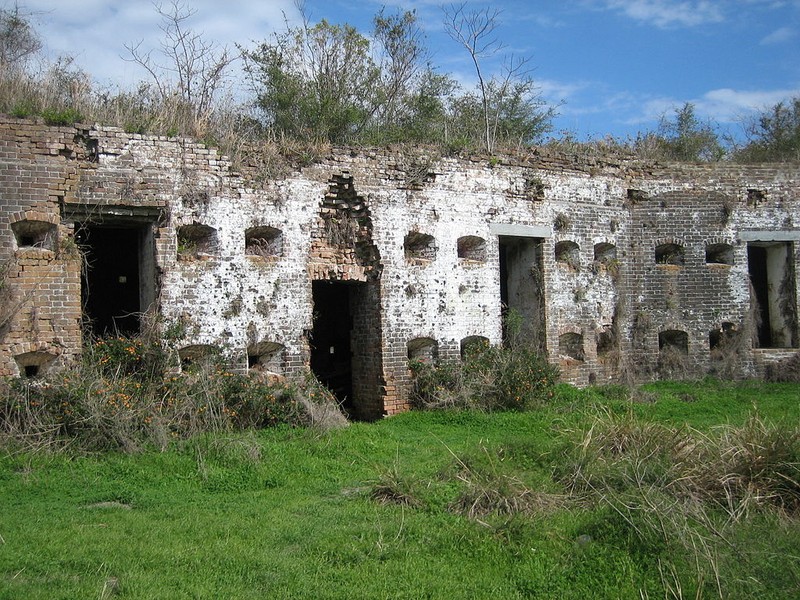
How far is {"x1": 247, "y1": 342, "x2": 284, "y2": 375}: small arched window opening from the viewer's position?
12.7 meters

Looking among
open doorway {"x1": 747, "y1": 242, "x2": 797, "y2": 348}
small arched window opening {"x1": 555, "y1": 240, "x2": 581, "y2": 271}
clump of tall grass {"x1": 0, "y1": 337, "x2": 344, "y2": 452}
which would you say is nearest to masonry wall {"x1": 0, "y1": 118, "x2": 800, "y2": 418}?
small arched window opening {"x1": 555, "y1": 240, "x2": 581, "y2": 271}

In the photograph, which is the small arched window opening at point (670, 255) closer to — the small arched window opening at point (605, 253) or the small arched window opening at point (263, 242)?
the small arched window opening at point (605, 253)

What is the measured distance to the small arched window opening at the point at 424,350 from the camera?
14305 millimetres

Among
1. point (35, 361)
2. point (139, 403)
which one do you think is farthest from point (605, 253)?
point (35, 361)

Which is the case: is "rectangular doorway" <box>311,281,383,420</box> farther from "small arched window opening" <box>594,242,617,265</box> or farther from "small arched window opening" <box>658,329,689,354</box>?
"small arched window opening" <box>658,329,689,354</box>

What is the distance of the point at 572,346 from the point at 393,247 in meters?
4.92

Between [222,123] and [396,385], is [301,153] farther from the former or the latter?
[396,385]

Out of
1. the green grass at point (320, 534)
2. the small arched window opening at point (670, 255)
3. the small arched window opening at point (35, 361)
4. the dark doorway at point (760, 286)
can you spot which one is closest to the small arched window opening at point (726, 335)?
the dark doorway at point (760, 286)

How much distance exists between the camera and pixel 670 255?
17422 mm

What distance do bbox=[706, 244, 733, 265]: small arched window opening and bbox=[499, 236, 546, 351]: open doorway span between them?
4.41m

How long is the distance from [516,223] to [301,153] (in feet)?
15.5

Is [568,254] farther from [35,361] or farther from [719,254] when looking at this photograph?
[35,361]

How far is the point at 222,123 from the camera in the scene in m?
13.3

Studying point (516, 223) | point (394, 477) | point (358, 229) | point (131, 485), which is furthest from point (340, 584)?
point (516, 223)
